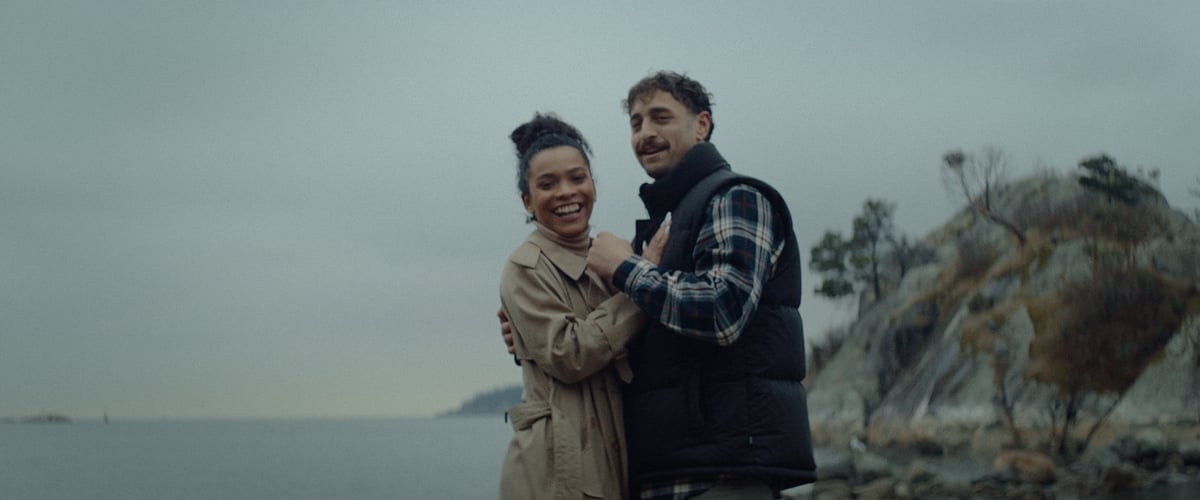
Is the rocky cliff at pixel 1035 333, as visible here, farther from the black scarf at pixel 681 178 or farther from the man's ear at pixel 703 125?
the black scarf at pixel 681 178

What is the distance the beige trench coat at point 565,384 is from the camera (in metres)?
3.34

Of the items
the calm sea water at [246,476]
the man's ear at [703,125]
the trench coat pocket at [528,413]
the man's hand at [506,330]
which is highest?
the man's ear at [703,125]

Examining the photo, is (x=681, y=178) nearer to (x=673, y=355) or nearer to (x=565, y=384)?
(x=673, y=355)

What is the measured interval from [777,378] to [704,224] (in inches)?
20.3

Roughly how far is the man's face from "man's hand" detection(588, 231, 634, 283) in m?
0.38


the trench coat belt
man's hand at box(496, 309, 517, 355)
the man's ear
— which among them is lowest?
the trench coat belt

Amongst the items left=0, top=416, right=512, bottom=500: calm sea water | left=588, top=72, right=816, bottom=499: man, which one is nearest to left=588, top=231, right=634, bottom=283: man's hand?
left=588, top=72, right=816, bottom=499: man

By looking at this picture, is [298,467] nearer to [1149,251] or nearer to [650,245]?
[1149,251]

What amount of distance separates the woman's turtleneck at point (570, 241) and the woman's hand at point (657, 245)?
229 mm

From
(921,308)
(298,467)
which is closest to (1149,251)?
(921,308)

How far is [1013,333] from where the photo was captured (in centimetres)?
3625

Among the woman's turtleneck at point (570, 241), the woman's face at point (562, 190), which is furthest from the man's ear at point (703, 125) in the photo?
the woman's turtleneck at point (570, 241)

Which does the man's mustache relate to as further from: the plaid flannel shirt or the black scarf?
the plaid flannel shirt

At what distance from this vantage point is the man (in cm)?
327
